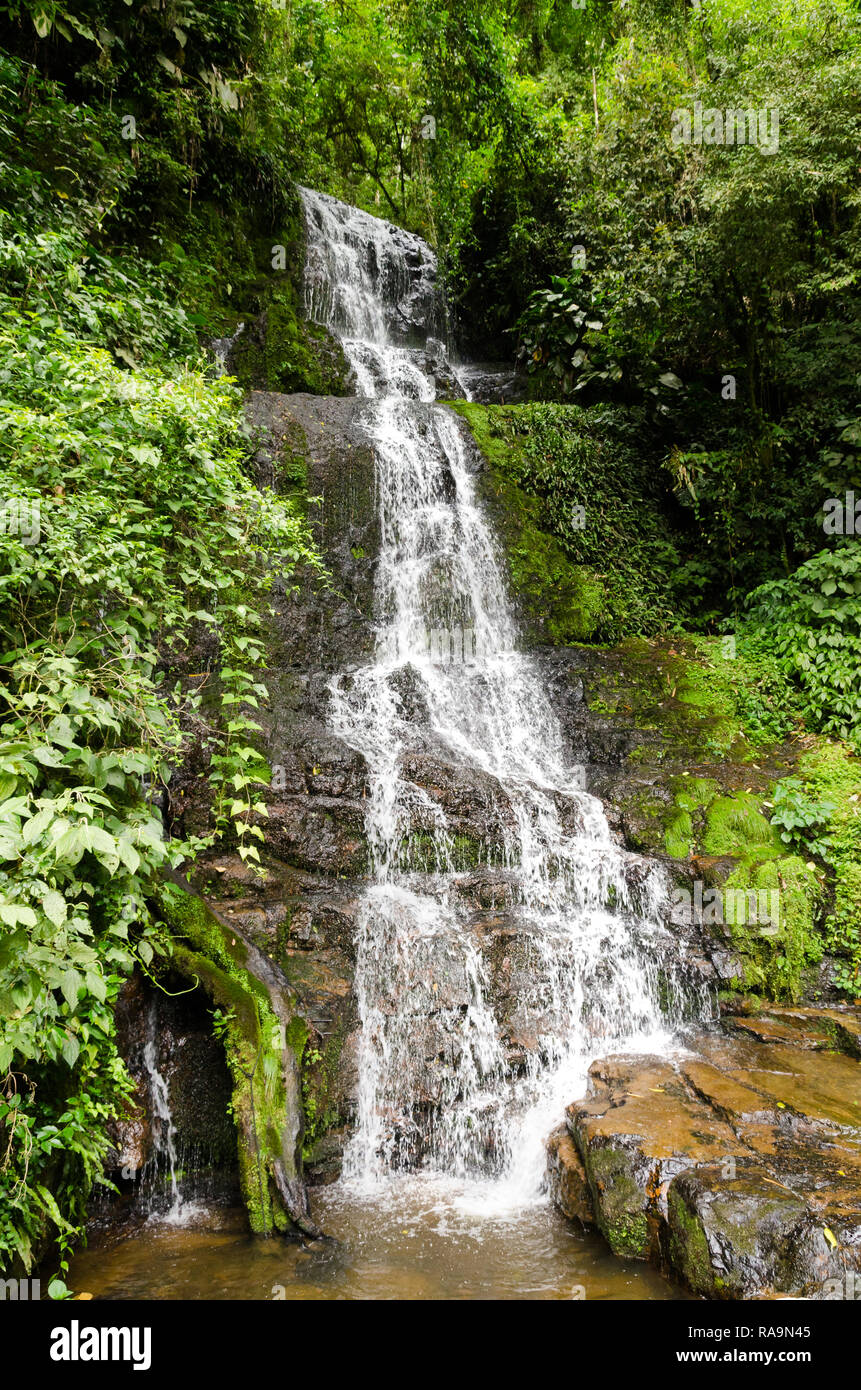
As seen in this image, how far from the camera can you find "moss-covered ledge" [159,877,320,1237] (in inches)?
162

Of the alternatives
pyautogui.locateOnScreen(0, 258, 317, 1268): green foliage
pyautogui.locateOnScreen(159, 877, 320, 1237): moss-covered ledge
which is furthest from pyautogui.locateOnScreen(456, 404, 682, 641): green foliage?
pyautogui.locateOnScreen(0, 258, 317, 1268): green foliage

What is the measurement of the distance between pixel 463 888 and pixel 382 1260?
9.35ft

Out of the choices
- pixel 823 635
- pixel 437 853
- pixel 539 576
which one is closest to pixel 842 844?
pixel 823 635

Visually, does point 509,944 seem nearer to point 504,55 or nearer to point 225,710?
point 225,710

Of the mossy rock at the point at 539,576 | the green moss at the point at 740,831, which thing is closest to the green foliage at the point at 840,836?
the green moss at the point at 740,831

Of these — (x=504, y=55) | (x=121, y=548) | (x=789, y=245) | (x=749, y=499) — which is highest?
(x=504, y=55)

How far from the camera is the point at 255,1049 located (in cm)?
436

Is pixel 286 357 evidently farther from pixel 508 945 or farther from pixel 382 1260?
pixel 382 1260

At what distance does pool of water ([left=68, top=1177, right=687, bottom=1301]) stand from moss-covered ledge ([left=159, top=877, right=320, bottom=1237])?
8.5 inches

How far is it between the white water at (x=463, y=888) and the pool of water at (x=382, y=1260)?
0.33m

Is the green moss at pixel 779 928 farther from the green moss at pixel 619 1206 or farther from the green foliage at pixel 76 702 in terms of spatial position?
the green foliage at pixel 76 702

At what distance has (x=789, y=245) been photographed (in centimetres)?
824

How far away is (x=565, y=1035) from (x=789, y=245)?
8.85 m
